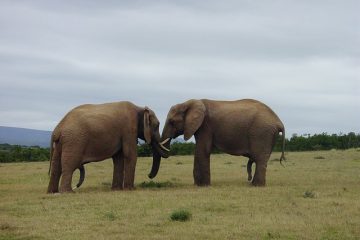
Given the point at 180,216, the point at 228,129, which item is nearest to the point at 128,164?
the point at 228,129

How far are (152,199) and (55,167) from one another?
470 cm

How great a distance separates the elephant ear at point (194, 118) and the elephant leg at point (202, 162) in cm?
58

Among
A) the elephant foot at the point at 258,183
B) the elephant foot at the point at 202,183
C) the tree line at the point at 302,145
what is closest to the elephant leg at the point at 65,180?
the elephant foot at the point at 202,183

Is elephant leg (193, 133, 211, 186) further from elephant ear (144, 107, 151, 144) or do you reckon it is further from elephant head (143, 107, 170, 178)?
elephant ear (144, 107, 151, 144)

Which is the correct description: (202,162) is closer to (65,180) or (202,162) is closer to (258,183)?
(258,183)

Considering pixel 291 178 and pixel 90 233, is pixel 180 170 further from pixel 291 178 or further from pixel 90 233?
pixel 90 233

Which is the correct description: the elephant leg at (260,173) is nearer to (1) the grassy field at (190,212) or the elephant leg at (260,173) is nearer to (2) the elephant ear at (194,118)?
(1) the grassy field at (190,212)

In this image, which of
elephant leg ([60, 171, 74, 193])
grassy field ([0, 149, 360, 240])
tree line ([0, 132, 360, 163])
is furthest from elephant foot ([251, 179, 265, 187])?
tree line ([0, 132, 360, 163])

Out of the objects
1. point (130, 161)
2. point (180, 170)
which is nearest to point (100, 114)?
point (130, 161)

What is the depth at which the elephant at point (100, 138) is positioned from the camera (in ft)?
62.8

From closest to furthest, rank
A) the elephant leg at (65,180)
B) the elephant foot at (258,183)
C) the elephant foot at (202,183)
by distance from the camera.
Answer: the elephant leg at (65,180) → the elephant foot at (258,183) → the elephant foot at (202,183)

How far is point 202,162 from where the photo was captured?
21.7 meters

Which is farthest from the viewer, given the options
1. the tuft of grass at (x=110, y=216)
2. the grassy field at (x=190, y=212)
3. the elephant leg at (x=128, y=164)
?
the elephant leg at (x=128, y=164)

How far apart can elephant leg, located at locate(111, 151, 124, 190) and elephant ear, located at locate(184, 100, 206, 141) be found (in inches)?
101
